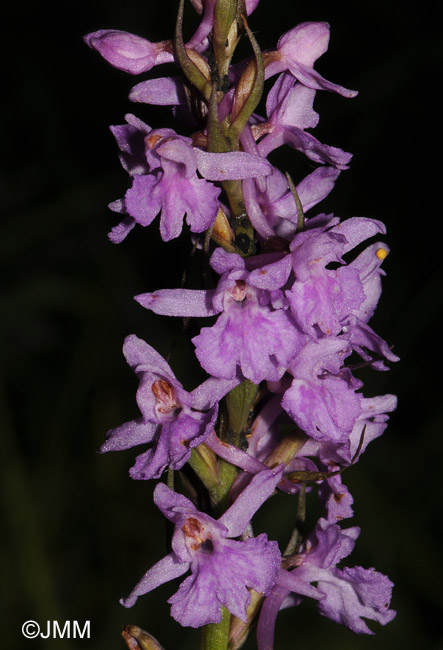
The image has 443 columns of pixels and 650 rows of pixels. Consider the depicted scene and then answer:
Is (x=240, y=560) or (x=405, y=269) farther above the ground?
Answer: (x=240, y=560)

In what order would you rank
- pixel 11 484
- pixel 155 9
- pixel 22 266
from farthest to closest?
pixel 155 9 → pixel 22 266 → pixel 11 484

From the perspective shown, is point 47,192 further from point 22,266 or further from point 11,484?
point 11,484

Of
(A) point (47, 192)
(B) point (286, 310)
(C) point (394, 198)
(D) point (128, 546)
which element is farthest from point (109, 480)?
(B) point (286, 310)

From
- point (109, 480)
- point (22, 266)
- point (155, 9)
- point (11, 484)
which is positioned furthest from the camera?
point (155, 9)

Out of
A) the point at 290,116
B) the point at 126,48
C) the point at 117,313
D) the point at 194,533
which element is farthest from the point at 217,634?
the point at 117,313

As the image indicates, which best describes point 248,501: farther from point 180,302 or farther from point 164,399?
point 180,302

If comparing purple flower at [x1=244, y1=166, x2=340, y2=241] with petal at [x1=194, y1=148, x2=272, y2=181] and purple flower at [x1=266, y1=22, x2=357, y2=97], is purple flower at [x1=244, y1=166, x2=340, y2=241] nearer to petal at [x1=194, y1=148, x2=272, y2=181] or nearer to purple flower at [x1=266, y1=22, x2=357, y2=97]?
petal at [x1=194, y1=148, x2=272, y2=181]
